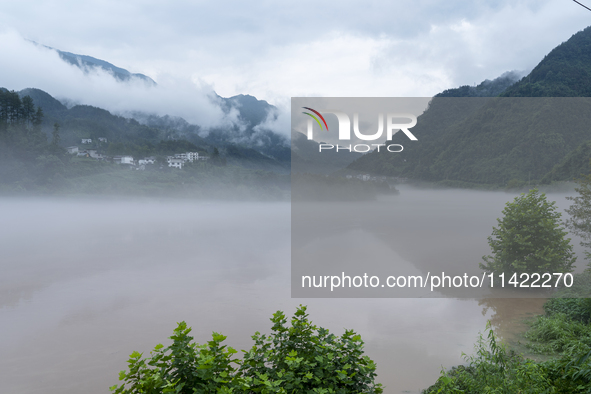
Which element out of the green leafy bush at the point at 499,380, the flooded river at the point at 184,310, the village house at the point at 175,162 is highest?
the village house at the point at 175,162

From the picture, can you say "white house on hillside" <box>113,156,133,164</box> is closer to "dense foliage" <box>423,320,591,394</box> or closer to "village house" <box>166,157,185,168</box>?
"village house" <box>166,157,185,168</box>

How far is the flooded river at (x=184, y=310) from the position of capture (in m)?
7.04

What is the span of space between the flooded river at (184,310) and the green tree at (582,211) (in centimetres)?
112

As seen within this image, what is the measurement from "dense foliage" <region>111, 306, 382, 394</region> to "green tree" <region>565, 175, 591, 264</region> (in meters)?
11.0

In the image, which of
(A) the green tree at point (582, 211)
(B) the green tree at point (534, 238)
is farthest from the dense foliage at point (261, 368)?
(A) the green tree at point (582, 211)

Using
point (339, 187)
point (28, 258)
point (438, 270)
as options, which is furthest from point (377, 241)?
point (28, 258)

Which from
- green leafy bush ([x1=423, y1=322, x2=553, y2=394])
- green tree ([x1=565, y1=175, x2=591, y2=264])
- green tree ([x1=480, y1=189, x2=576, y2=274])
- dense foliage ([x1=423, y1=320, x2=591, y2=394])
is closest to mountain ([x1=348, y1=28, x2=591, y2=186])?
green tree ([x1=565, y1=175, x2=591, y2=264])

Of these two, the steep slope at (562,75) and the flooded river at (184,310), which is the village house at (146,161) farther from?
the steep slope at (562,75)

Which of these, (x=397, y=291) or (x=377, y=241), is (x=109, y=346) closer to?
(x=397, y=291)

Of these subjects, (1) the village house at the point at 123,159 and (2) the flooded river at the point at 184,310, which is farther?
(1) the village house at the point at 123,159

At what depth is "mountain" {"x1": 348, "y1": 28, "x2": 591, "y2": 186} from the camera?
13.4 meters

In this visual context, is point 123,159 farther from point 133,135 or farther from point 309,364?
point 309,364

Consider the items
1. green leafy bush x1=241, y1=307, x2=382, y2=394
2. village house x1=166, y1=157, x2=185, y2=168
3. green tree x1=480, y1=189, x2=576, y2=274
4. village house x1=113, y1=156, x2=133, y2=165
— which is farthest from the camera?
village house x1=166, y1=157, x2=185, y2=168

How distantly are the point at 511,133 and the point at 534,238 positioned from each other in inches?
277
